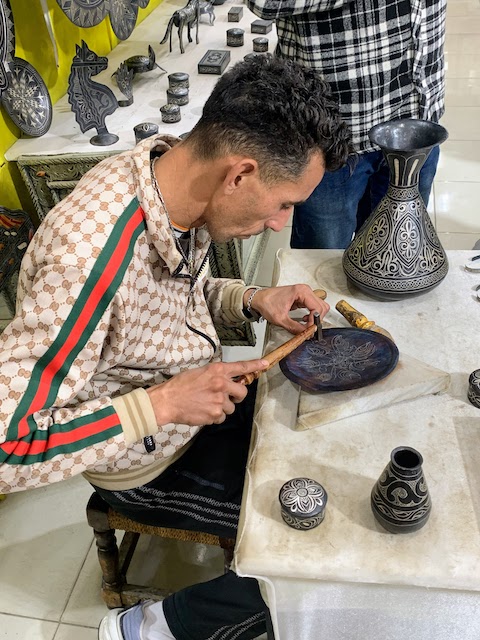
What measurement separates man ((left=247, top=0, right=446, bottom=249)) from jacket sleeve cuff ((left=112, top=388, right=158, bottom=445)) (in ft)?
2.83

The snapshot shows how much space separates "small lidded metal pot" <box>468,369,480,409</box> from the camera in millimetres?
1083

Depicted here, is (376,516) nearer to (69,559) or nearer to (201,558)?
(201,558)

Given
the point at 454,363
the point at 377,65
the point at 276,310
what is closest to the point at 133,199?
the point at 276,310

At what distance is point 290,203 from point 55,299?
436 mm

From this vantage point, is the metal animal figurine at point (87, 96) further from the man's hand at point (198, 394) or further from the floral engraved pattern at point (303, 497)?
the floral engraved pattern at point (303, 497)

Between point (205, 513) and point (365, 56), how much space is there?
1211 mm

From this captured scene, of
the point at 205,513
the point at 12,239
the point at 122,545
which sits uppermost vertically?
the point at 12,239

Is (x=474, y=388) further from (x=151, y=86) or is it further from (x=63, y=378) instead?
A: (x=151, y=86)

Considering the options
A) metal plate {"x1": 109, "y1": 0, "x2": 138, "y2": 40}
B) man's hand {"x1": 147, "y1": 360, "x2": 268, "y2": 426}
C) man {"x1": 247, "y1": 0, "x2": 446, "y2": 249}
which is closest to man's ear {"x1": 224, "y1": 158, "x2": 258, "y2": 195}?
man's hand {"x1": 147, "y1": 360, "x2": 268, "y2": 426}

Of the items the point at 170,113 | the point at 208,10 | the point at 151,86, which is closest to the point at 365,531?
the point at 170,113

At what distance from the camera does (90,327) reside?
37.4 inches

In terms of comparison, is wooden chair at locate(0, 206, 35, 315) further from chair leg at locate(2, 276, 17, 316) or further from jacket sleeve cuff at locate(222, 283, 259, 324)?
jacket sleeve cuff at locate(222, 283, 259, 324)

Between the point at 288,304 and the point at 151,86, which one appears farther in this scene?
the point at 151,86

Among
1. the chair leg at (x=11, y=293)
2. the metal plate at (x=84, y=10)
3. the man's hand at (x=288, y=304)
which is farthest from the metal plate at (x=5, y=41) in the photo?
the man's hand at (x=288, y=304)
